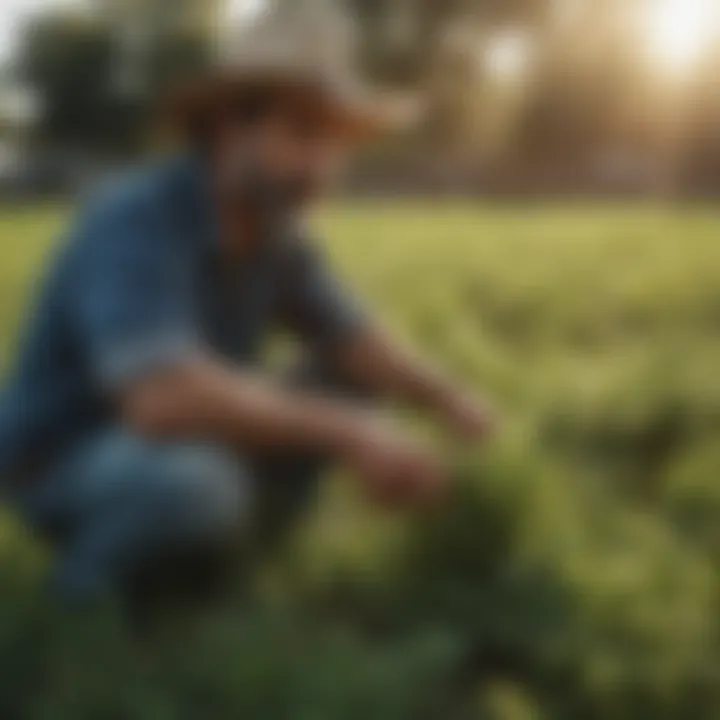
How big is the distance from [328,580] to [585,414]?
229 mm

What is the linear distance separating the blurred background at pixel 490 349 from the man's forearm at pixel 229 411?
5cm

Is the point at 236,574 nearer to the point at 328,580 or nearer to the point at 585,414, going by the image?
the point at 328,580

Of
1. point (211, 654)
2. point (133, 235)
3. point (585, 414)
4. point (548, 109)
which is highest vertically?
point (548, 109)

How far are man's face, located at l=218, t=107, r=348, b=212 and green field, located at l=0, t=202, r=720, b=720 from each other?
0.11ft

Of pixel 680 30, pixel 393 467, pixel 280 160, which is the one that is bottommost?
pixel 393 467

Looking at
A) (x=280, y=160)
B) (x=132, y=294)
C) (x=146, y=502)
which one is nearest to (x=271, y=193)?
(x=280, y=160)

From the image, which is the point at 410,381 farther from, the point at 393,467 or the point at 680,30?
the point at 680,30

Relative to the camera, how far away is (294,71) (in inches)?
48.0

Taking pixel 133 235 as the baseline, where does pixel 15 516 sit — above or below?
below

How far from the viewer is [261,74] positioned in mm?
1223

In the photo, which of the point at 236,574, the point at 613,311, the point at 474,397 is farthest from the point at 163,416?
the point at 613,311

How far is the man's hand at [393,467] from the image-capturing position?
1.24 metres

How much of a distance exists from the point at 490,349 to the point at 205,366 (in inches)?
8.4

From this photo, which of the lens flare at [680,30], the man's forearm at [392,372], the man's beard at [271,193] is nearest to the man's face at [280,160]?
the man's beard at [271,193]
